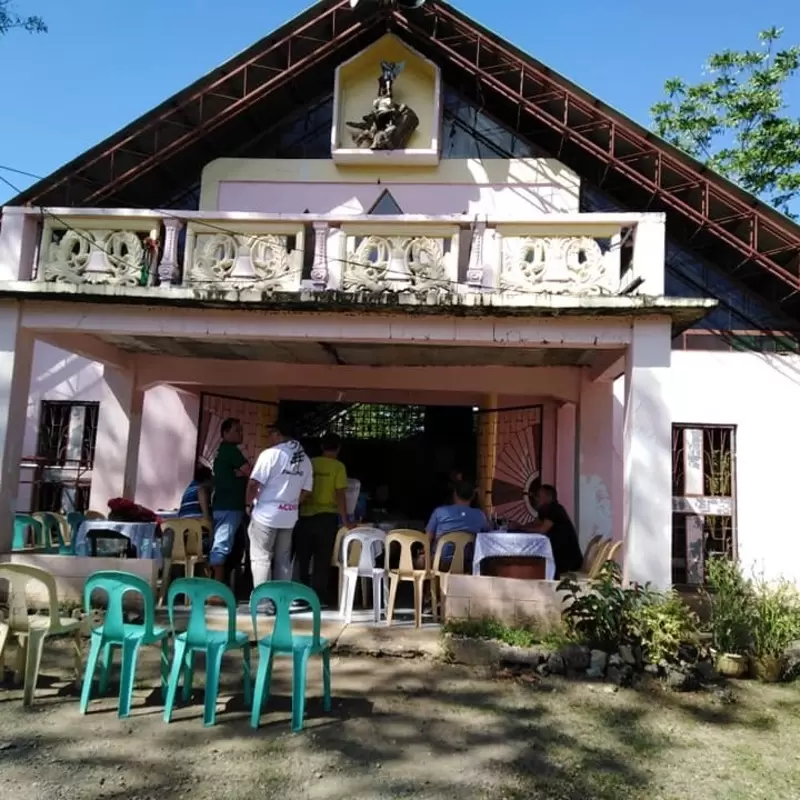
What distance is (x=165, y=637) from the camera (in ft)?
16.1

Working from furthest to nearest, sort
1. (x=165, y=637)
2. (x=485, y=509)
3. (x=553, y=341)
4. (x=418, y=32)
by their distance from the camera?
(x=485, y=509)
(x=418, y=32)
(x=553, y=341)
(x=165, y=637)

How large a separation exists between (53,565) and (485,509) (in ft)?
18.1

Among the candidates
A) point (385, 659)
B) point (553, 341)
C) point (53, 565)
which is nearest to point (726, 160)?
point (553, 341)

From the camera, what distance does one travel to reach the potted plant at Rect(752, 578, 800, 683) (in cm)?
601

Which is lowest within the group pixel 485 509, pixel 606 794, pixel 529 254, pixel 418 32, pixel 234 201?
pixel 606 794

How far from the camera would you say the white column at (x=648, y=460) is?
21.5 feet

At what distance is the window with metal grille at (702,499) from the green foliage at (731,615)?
101 inches

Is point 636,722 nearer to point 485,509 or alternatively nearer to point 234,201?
point 485,509

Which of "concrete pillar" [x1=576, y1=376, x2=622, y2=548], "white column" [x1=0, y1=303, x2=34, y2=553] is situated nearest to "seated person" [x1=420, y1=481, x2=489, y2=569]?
"concrete pillar" [x1=576, y1=376, x2=622, y2=548]

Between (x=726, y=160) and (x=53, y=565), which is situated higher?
(x=726, y=160)

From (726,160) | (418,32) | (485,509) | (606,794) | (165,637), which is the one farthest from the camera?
(726,160)

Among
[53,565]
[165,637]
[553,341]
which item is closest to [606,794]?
[165,637]

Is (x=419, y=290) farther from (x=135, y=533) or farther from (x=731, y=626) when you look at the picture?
(x=731, y=626)

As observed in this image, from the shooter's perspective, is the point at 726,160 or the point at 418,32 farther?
the point at 726,160
